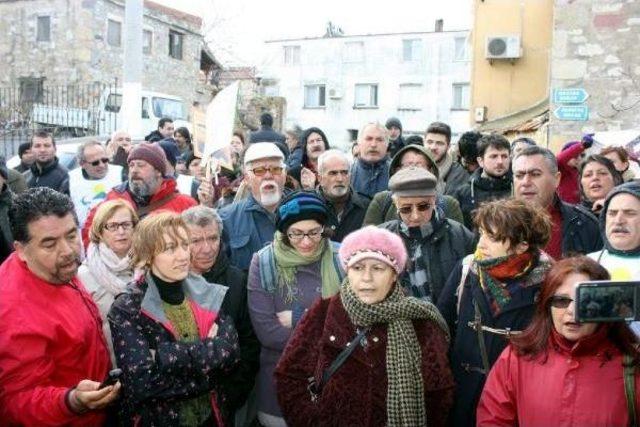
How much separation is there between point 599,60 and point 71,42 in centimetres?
1979

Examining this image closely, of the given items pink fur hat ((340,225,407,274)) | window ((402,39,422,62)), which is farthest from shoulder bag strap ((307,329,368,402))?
window ((402,39,422,62))

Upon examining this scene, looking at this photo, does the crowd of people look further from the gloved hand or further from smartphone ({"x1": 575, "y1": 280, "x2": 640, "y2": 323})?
the gloved hand

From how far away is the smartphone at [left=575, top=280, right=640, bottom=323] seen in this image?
1862mm

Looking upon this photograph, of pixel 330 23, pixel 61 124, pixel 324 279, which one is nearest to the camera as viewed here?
pixel 324 279

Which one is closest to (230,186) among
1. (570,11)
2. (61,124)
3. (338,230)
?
(338,230)

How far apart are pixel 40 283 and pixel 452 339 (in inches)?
83.0

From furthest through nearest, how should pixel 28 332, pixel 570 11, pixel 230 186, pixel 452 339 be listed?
pixel 570 11 < pixel 230 186 < pixel 452 339 < pixel 28 332

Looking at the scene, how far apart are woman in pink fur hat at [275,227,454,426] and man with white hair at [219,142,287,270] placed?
4.72 feet

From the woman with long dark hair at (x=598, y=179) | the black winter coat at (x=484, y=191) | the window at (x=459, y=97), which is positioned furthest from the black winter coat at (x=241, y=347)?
the window at (x=459, y=97)

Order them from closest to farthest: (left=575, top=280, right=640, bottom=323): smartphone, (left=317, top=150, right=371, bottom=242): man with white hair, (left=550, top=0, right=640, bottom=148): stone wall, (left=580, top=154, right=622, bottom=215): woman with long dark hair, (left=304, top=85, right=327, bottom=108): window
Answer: (left=575, top=280, right=640, bottom=323): smartphone → (left=580, top=154, right=622, bottom=215): woman with long dark hair → (left=317, top=150, right=371, bottom=242): man with white hair → (left=550, top=0, right=640, bottom=148): stone wall → (left=304, top=85, right=327, bottom=108): window

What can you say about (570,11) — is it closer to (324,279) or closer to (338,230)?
(338,230)

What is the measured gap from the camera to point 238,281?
3.74 m

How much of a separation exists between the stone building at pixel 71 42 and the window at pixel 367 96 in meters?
17.8

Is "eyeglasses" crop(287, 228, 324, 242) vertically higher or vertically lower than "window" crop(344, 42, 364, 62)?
lower
